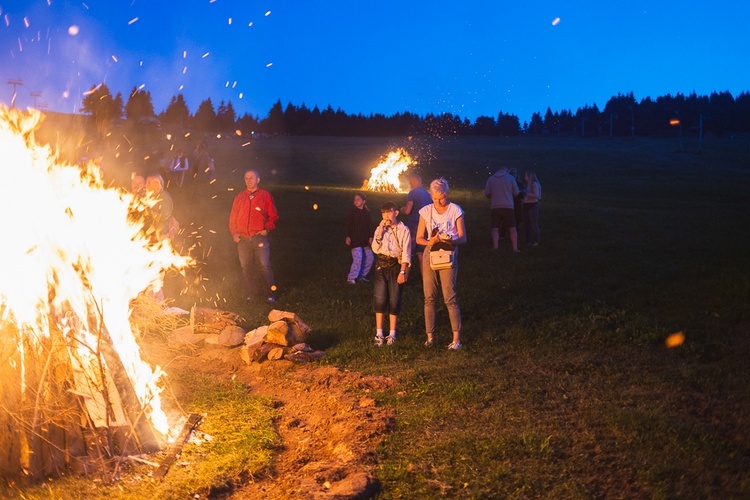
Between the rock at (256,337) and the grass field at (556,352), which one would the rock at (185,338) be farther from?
the grass field at (556,352)

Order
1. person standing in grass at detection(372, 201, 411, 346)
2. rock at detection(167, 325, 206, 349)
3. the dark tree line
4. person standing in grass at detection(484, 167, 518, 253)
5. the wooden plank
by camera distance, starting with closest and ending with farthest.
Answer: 1. the wooden plank
2. rock at detection(167, 325, 206, 349)
3. person standing in grass at detection(372, 201, 411, 346)
4. person standing in grass at detection(484, 167, 518, 253)
5. the dark tree line

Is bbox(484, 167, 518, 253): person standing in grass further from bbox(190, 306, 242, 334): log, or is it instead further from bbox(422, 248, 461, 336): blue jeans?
bbox(190, 306, 242, 334): log

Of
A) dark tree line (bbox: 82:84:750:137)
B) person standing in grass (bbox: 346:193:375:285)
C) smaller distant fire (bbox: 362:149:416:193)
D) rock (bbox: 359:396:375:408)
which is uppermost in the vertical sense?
dark tree line (bbox: 82:84:750:137)

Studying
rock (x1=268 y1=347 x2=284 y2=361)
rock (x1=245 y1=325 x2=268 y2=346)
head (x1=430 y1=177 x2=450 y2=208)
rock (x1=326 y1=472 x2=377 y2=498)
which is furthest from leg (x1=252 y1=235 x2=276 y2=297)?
rock (x1=326 y1=472 x2=377 y2=498)

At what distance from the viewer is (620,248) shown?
18766mm

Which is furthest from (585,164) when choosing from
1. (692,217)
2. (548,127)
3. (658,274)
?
(548,127)

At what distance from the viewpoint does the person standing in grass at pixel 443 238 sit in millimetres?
9297

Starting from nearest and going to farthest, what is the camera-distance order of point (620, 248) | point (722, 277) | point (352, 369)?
point (352, 369)
point (722, 277)
point (620, 248)

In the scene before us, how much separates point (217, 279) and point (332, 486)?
10312 millimetres

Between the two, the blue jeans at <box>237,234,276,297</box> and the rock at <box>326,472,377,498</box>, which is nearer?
the rock at <box>326,472,377,498</box>

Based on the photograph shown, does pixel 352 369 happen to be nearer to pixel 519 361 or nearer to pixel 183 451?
pixel 519 361

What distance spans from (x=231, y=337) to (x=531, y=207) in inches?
421

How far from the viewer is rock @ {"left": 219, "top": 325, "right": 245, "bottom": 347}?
31.7 feet

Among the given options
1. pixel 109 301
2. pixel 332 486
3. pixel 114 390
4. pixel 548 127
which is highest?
pixel 548 127
